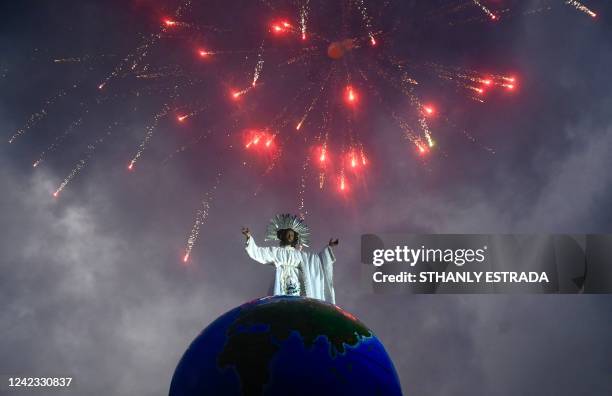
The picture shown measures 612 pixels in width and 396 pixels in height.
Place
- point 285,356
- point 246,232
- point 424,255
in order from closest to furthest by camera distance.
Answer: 1. point 285,356
2. point 246,232
3. point 424,255

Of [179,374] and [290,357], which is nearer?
Answer: [290,357]

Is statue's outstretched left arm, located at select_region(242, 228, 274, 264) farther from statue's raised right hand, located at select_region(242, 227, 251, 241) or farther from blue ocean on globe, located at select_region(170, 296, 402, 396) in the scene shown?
blue ocean on globe, located at select_region(170, 296, 402, 396)

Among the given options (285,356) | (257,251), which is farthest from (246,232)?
(285,356)

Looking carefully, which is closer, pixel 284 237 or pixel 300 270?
pixel 300 270

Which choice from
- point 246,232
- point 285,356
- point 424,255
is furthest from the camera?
point 424,255

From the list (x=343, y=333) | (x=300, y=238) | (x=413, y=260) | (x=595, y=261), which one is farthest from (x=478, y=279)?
(x=343, y=333)

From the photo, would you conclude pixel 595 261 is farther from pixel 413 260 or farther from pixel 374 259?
pixel 374 259

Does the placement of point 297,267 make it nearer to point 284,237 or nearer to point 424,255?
point 284,237

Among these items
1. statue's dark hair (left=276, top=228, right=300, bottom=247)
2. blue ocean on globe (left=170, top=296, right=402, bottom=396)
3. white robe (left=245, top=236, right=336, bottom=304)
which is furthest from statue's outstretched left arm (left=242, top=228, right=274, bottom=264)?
blue ocean on globe (left=170, top=296, right=402, bottom=396)
